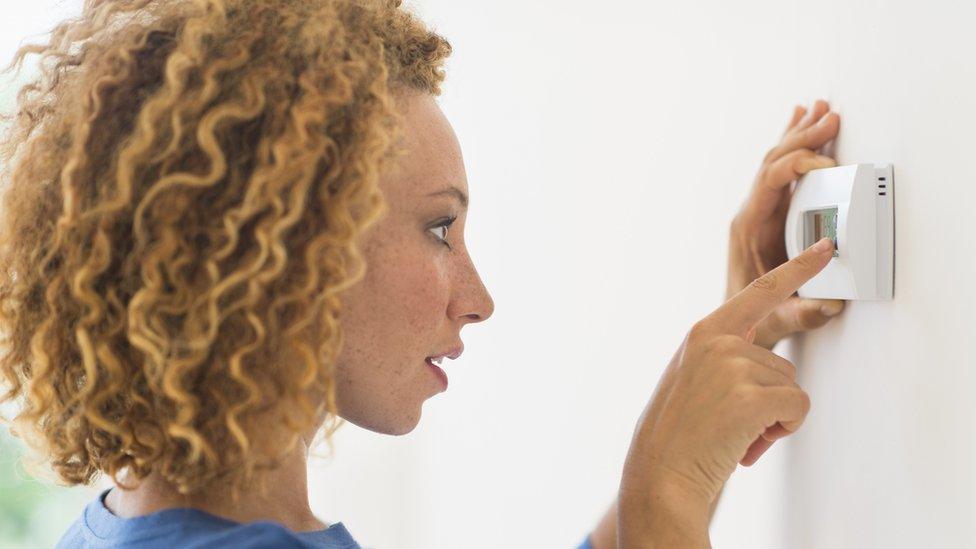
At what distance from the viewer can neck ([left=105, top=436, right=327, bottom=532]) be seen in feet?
2.35

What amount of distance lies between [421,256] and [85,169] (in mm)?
247

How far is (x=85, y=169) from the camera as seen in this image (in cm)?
67

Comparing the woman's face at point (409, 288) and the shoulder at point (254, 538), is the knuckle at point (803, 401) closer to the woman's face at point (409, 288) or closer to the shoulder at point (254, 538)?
the woman's face at point (409, 288)

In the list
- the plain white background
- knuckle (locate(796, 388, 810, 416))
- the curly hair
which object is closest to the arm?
the plain white background

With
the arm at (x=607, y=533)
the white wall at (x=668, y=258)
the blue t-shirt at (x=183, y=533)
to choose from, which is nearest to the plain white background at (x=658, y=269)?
the white wall at (x=668, y=258)

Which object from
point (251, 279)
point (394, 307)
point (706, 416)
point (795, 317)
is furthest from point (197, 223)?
point (795, 317)

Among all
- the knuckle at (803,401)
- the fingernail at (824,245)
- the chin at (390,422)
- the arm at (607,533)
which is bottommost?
the arm at (607,533)

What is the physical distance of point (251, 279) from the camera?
63 centimetres

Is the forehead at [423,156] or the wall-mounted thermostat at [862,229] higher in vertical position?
the forehead at [423,156]

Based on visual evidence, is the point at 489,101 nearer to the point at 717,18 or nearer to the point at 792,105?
the point at 717,18

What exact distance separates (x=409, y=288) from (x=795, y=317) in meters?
0.33

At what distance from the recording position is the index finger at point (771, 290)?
74cm

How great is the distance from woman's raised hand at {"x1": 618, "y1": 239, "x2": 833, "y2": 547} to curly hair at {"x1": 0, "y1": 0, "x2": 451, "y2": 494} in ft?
0.79

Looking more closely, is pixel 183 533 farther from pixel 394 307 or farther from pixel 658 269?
pixel 658 269
